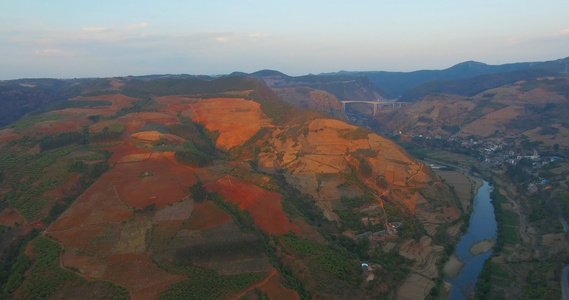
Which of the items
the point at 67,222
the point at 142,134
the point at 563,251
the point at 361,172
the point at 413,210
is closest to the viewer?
the point at 67,222

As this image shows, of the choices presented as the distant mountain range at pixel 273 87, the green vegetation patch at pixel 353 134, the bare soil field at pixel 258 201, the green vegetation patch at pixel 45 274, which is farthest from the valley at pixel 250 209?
the distant mountain range at pixel 273 87

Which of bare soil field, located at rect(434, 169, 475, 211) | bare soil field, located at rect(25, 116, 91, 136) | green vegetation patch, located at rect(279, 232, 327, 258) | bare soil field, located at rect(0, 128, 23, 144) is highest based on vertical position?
bare soil field, located at rect(25, 116, 91, 136)

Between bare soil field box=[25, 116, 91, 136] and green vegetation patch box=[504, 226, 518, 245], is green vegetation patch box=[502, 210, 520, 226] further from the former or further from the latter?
bare soil field box=[25, 116, 91, 136]

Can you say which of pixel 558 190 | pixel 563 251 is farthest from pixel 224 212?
pixel 558 190

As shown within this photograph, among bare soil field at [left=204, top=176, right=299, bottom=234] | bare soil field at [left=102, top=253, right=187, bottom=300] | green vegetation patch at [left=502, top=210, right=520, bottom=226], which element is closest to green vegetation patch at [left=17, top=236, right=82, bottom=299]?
bare soil field at [left=102, top=253, right=187, bottom=300]

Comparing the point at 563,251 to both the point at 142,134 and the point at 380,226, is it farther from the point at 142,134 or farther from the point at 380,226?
the point at 142,134

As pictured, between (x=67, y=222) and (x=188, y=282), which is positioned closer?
(x=188, y=282)

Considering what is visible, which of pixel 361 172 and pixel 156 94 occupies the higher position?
pixel 156 94
